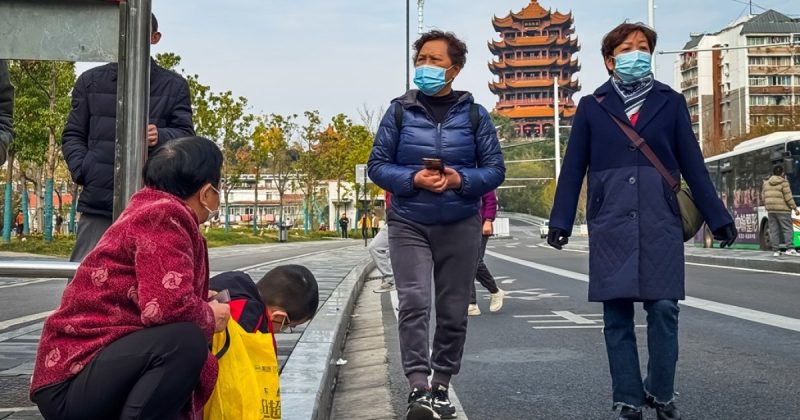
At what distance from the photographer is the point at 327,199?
91.4 meters

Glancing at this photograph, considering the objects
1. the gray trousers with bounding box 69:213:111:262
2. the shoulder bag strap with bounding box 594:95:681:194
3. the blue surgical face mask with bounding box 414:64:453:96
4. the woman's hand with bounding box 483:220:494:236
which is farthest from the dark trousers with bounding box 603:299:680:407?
the woman's hand with bounding box 483:220:494:236

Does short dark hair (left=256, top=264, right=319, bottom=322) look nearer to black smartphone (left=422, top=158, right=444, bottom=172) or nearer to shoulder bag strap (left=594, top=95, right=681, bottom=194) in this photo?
black smartphone (left=422, top=158, right=444, bottom=172)

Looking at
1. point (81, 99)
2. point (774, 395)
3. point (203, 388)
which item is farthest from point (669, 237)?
point (81, 99)

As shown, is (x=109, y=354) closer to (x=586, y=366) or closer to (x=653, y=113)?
(x=653, y=113)

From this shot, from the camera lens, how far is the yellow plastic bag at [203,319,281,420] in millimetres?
2555

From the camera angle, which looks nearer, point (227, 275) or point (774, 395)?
point (227, 275)

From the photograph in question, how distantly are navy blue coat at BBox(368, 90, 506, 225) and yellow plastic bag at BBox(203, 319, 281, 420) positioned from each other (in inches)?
61.9

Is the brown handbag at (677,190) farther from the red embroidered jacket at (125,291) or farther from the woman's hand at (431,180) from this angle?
the red embroidered jacket at (125,291)

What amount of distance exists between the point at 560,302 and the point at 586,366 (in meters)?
4.44

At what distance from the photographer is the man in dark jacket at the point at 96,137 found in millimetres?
4160

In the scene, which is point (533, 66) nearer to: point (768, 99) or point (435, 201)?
point (768, 99)

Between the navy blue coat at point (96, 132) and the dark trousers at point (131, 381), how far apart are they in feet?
6.49

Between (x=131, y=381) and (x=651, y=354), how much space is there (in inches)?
89.0

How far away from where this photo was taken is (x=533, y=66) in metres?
120
